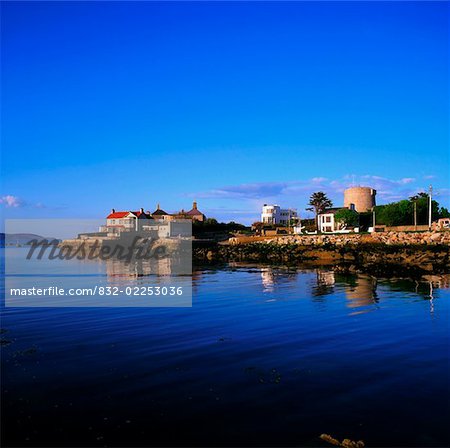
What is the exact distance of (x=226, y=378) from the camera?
404 inches

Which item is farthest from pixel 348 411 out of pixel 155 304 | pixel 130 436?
pixel 155 304

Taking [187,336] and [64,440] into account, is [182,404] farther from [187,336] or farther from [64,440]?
[187,336]

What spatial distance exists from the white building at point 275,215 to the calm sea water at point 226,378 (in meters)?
150

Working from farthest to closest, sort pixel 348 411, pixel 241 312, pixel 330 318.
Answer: pixel 241 312 → pixel 330 318 → pixel 348 411

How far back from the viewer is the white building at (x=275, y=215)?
16938 centimetres

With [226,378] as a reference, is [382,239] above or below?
above

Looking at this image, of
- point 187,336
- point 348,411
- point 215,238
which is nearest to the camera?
point 348,411

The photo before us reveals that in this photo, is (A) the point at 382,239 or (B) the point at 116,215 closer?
(A) the point at 382,239

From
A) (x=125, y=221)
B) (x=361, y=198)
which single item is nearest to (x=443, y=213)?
(x=361, y=198)

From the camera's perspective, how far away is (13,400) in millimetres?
8867

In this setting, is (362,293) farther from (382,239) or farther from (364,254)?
(382,239)

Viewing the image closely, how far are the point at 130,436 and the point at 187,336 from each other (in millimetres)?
7445

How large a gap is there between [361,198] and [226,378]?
12858cm

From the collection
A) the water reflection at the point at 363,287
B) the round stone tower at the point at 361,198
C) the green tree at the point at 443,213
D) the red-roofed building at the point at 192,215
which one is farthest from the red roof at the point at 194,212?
the water reflection at the point at 363,287
